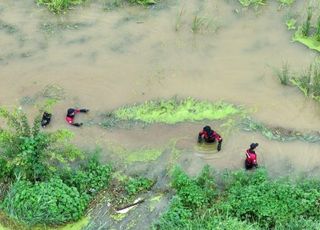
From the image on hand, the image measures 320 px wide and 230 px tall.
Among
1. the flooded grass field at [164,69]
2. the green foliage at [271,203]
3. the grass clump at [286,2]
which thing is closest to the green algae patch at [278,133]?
the flooded grass field at [164,69]

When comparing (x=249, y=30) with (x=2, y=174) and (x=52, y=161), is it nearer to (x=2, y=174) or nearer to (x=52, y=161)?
(x=52, y=161)

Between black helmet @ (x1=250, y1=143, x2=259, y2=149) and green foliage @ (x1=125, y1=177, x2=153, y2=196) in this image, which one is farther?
black helmet @ (x1=250, y1=143, x2=259, y2=149)

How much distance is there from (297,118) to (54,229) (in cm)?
412

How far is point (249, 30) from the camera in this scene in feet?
36.9

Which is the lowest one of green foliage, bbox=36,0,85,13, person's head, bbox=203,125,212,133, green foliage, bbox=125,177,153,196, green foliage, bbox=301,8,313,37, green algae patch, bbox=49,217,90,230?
green algae patch, bbox=49,217,90,230

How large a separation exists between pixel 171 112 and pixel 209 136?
0.98m

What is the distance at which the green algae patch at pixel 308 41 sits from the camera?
10.9 meters

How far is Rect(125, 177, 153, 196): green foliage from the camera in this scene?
8602 mm

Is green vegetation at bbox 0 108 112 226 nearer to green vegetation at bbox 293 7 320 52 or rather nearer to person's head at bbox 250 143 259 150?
person's head at bbox 250 143 259 150

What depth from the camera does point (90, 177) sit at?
8625 mm

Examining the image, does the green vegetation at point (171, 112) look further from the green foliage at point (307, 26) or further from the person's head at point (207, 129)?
the green foliage at point (307, 26)

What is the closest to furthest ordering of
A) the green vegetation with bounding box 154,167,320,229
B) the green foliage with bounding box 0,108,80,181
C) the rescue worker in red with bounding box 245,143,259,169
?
the green vegetation with bounding box 154,167,320,229 → the green foliage with bounding box 0,108,80,181 → the rescue worker in red with bounding box 245,143,259,169

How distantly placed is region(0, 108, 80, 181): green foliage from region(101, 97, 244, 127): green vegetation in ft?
4.57

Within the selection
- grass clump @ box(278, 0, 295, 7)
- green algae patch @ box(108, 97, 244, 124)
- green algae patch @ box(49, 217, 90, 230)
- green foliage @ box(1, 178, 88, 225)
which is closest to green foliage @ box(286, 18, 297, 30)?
grass clump @ box(278, 0, 295, 7)
